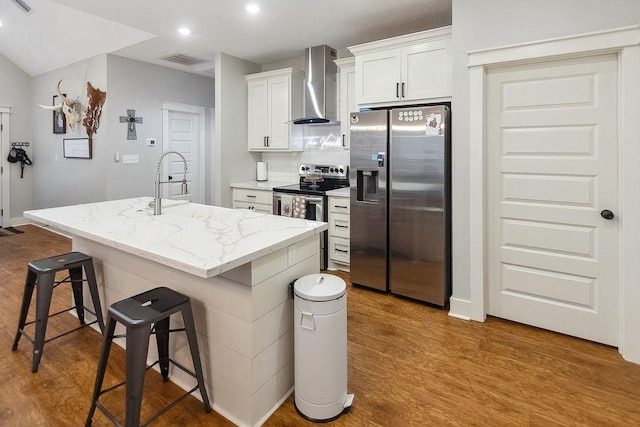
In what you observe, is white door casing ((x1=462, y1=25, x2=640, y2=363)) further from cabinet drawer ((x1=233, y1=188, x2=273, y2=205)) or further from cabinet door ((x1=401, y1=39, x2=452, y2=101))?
cabinet drawer ((x1=233, y1=188, x2=273, y2=205))

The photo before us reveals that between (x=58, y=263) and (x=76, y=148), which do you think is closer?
(x=58, y=263)

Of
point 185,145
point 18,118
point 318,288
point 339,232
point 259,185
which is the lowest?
point 318,288

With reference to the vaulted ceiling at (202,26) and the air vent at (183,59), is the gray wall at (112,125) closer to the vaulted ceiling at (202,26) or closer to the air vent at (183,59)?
the vaulted ceiling at (202,26)

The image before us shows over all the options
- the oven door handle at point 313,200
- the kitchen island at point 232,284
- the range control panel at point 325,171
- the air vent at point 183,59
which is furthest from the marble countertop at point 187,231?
the air vent at point 183,59

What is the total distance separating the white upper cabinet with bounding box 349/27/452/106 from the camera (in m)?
3.21

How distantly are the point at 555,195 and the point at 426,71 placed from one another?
4.96 feet

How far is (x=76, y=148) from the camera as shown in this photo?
5.57 metres

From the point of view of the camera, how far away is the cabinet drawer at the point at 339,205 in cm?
390

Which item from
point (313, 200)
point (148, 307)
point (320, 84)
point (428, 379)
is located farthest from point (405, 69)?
point (148, 307)

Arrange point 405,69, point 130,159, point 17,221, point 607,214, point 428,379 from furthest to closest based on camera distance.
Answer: point 17,221
point 130,159
point 405,69
point 607,214
point 428,379

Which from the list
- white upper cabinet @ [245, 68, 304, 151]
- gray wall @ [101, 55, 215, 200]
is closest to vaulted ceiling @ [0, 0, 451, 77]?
gray wall @ [101, 55, 215, 200]

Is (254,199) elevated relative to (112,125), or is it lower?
lower

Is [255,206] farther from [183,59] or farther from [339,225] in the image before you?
[183,59]

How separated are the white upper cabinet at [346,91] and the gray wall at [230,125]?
1.48 meters
